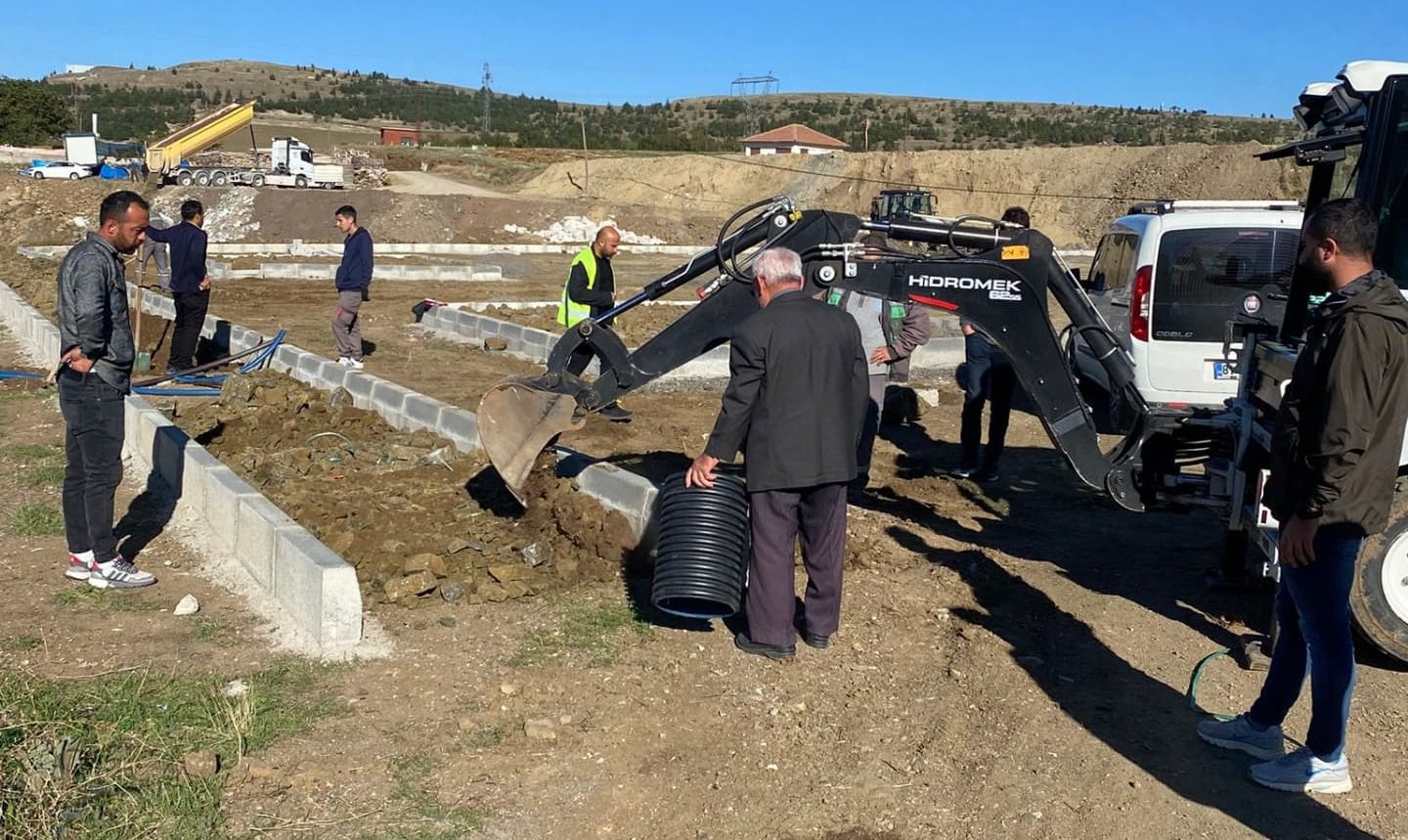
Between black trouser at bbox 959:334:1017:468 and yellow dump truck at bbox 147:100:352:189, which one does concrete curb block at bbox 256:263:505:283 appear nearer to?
black trouser at bbox 959:334:1017:468

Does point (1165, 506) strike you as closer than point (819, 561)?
No

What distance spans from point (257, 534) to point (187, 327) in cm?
734

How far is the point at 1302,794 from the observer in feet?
14.4

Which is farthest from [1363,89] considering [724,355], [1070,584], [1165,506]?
[724,355]

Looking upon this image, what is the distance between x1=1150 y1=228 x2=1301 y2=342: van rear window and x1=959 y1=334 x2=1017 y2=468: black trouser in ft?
4.34

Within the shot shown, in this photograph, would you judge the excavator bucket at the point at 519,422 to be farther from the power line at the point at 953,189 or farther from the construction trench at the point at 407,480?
the power line at the point at 953,189

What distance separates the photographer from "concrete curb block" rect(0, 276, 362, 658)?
5508 millimetres

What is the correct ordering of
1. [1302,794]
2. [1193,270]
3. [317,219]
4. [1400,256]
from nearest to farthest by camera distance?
[1302,794]
[1400,256]
[1193,270]
[317,219]

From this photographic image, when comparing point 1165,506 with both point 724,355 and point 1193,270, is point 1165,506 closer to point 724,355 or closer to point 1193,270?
point 1193,270

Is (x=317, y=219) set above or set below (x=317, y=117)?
below

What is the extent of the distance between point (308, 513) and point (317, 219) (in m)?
31.5

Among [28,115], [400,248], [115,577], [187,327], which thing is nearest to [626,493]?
[115,577]

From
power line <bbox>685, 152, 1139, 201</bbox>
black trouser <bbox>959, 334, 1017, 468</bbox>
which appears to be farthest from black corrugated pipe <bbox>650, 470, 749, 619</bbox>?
power line <bbox>685, 152, 1139, 201</bbox>

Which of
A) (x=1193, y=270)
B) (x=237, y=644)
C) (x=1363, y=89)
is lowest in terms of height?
(x=237, y=644)
